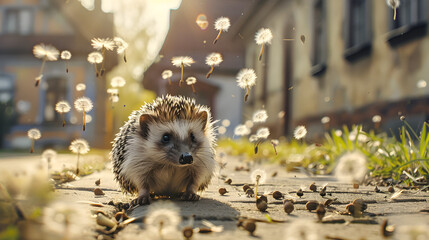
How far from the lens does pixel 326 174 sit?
5195 mm

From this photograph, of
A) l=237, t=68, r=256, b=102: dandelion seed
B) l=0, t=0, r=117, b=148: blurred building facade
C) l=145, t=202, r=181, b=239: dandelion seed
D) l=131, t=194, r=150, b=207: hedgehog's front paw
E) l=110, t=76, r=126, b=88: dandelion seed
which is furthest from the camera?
l=0, t=0, r=117, b=148: blurred building facade

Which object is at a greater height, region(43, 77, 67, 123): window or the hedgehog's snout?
region(43, 77, 67, 123): window

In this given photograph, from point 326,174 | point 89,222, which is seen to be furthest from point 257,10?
point 89,222

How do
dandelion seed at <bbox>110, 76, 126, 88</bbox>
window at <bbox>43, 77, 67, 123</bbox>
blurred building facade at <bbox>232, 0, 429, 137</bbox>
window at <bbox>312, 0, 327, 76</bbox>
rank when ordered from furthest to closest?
1. window at <bbox>43, 77, 67, 123</bbox>
2. window at <bbox>312, 0, 327, 76</bbox>
3. blurred building facade at <bbox>232, 0, 429, 137</bbox>
4. dandelion seed at <bbox>110, 76, 126, 88</bbox>

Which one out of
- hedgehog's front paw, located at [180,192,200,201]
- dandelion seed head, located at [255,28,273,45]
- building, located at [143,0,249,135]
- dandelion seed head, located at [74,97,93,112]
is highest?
building, located at [143,0,249,135]

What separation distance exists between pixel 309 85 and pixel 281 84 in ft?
10.1

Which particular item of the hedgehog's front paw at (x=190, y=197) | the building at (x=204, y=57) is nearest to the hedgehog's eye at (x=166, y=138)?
the hedgehog's front paw at (x=190, y=197)

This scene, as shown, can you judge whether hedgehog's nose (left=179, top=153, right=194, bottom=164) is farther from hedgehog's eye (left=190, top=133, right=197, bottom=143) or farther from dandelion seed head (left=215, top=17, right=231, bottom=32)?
dandelion seed head (left=215, top=17, right=231, bottom=32)

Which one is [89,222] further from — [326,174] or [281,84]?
[281,84]

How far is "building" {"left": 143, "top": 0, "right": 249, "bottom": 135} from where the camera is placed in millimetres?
19906

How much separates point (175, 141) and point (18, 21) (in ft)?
59.7

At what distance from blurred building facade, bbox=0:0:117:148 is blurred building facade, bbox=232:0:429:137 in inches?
291

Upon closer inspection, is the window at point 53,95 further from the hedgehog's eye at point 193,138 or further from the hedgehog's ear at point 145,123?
the hedgehog's eye at point 193,138

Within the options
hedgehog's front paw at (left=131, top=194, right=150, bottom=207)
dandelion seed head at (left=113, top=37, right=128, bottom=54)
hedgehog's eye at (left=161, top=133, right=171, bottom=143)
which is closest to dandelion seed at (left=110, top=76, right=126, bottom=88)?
dandelion seed head at (left=113, top=37, right=128, bottom=54)
